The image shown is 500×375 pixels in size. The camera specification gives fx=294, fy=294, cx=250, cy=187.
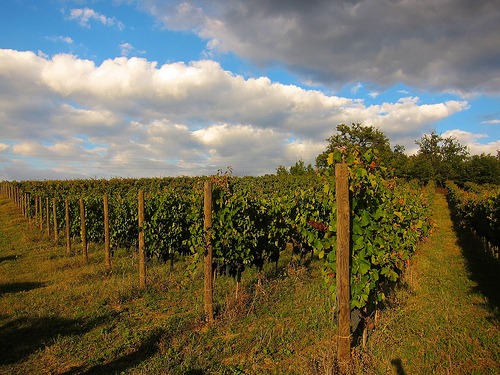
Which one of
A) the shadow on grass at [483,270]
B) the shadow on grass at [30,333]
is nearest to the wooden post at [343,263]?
the shadow on grass at [483,270]

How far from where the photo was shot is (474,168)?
2547 inches

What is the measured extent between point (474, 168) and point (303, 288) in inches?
2974

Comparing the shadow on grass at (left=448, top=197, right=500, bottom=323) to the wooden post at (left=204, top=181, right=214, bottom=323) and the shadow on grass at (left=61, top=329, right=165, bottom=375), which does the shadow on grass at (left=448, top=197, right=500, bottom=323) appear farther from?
the shadow on grass at (left=61, top=329, right=165, bottom=375)

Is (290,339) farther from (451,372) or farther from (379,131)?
(379,131)

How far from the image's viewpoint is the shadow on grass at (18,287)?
7.69 meters

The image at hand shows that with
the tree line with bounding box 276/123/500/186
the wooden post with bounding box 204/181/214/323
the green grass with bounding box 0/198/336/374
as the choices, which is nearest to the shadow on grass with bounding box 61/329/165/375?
the green grass with bounding box 0/198/336/374

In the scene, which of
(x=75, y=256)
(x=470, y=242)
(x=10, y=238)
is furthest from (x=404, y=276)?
(x=10, y=238)

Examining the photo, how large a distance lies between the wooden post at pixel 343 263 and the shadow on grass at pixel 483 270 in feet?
13.6

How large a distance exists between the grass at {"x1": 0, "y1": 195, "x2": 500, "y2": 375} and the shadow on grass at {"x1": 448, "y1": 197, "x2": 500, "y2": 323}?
70mm

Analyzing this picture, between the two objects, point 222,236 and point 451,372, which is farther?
point 222,236

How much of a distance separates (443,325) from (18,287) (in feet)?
33.3

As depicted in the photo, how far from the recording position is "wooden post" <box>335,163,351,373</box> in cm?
345

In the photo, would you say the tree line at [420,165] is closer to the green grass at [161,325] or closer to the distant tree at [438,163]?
the distant tree at [438,163]

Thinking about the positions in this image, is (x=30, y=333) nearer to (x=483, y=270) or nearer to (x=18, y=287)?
(x=18, y=287)
